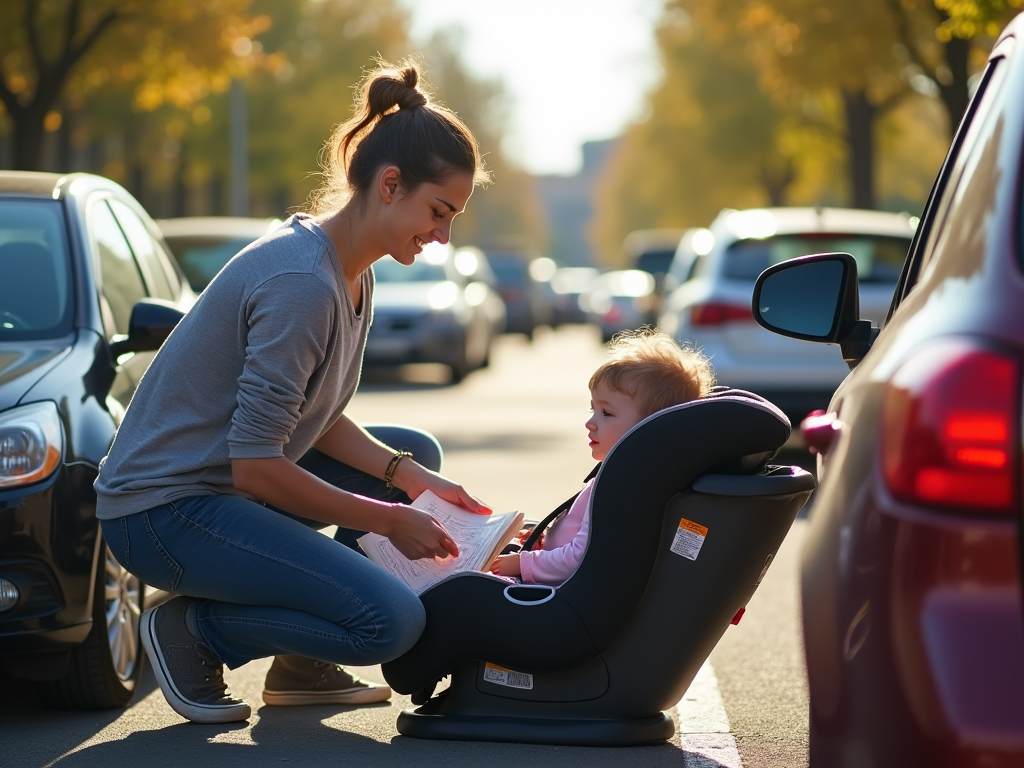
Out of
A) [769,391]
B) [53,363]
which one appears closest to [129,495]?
[53,363]

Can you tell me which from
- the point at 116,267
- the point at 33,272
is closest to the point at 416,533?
the point at 33,272

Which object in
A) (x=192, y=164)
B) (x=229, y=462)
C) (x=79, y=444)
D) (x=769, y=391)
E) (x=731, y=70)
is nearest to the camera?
(x=229, y=462)

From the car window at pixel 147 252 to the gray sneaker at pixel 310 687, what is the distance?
1.74 metres

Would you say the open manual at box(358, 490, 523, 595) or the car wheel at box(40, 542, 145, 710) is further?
the car wheel at box(40, 542, 145, 710)

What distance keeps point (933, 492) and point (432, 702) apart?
2.27 m

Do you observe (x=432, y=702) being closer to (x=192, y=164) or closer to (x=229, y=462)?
(x=229, y=462)

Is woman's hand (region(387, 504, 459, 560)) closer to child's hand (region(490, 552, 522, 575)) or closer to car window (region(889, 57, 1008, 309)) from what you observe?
child's hand (region(490, 552, 522, 575))

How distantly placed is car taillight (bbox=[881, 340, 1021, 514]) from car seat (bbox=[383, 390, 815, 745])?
5.07 ft

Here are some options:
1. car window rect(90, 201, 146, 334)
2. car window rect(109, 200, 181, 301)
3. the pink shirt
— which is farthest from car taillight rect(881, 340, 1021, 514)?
car window rect(109, 200, 181, 301)

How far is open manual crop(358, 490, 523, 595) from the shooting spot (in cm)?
417

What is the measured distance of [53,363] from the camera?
4.71 meters

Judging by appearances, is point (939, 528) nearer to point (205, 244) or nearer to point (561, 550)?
point (561, 550)

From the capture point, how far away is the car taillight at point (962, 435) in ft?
6.94

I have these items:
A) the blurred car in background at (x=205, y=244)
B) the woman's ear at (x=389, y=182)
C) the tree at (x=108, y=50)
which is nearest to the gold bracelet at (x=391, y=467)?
the woman's ear at (x=389, y=182)
